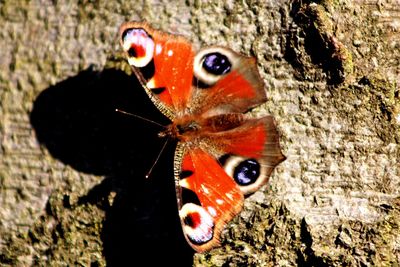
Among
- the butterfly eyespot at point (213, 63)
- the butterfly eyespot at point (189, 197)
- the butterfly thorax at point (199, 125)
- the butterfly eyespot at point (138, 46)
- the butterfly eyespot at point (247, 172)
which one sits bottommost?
the butterfly eyespot at point (189, 197)

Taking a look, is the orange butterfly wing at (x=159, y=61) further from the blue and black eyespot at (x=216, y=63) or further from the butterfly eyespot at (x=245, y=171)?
the butterfly eyespot at (x=245, y=171)

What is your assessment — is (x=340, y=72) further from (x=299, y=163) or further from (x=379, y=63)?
(x=299, y=163)

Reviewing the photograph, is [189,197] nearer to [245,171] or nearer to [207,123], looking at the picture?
[245,171]

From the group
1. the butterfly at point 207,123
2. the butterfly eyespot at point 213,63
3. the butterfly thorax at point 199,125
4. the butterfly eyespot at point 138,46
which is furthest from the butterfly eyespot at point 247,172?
the butterfly eyespot at point 138,46

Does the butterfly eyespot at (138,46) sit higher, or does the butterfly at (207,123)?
the butterfly eyespot at (138,46)

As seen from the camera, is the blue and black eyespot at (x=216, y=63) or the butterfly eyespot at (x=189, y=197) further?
the blue and black eyespot at (x=216, y=63)

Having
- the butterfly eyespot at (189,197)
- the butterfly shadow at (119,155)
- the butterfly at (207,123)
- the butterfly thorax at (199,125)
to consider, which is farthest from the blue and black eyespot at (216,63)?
the butterfly eyespot at (189,197)

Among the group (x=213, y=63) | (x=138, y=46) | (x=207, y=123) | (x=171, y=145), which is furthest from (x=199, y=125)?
(x=138, y=46)
